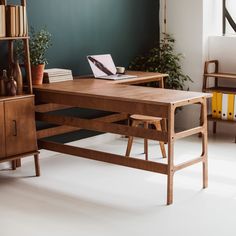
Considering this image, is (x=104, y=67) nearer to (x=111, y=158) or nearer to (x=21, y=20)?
(x=21, y=20)

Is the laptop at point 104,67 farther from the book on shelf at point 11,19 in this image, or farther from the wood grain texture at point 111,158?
the book on shelf at point 11,19

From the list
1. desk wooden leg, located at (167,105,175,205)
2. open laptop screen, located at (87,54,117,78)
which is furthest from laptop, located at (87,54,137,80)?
desk wooden leg, located at (167,105,175,205)

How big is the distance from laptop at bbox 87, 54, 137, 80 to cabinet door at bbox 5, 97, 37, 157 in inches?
36.5

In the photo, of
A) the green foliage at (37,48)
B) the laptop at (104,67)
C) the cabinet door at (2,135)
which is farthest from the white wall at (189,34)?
the cabinet door at (2,135)

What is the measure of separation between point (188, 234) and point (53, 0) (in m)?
2.83

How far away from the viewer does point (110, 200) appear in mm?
4172

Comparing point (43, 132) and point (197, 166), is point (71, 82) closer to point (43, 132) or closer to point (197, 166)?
point (43, 132)

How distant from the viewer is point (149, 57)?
635cm

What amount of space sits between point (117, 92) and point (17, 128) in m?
0.90

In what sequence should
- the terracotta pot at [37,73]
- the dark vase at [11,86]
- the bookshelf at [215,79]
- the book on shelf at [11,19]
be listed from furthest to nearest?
the bookshelf at [215,79] < the terracotta pot at [37,73] < the dark vase at [11,86] < the book on shelf at [11,19]

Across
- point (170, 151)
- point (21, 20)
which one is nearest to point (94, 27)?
point (21, 20)

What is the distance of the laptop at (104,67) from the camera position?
539 centimetres

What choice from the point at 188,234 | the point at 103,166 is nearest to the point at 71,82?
the point at 103,166

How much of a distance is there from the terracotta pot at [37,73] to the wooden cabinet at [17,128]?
0.29 m
